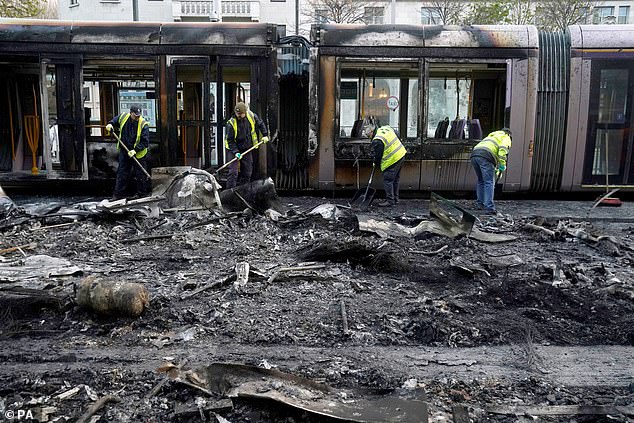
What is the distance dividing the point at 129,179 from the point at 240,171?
1970mm

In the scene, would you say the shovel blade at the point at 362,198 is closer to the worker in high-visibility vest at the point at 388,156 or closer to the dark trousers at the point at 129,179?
the worker in high-visibility vest at the point at 388,156

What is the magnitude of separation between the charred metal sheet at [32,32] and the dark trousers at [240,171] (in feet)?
12.0

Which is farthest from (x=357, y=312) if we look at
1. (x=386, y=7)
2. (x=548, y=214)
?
(x=386, y=7)

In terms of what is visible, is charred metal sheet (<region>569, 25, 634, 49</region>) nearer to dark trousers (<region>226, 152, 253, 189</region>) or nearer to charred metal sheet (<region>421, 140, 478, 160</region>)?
charred metal sheet (<region>421, 140, 478, 160</region>)

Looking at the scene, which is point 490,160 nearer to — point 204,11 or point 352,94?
point 352,94

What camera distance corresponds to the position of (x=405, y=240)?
327 inches

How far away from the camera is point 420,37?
37.8 ft

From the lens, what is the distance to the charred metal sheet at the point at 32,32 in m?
11.4

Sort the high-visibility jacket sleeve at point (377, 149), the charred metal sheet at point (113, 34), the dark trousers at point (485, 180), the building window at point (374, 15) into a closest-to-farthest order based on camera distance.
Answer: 1. the dark trousers at point (485, 180)
2. the high-visibility jacket sleeve at point (377, 149)
3. the charred metal sheet at point (113, 34)
4. the building window at point (374, 15)

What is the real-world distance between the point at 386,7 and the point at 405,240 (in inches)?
1249

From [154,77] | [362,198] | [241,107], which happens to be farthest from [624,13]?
[154,77]

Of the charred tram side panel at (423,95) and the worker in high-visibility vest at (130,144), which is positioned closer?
the worker in high-visibility vest at (130,144)

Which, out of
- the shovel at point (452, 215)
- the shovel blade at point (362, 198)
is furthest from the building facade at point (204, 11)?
the shovel at point (452, 215)

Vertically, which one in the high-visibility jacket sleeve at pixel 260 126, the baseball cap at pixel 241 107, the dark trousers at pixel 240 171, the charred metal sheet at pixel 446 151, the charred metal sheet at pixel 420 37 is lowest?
the dark trousers at pixel 240 171
